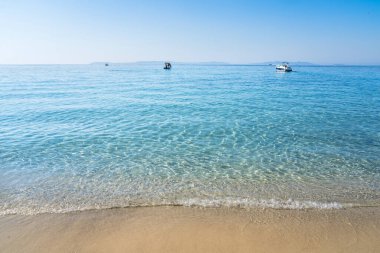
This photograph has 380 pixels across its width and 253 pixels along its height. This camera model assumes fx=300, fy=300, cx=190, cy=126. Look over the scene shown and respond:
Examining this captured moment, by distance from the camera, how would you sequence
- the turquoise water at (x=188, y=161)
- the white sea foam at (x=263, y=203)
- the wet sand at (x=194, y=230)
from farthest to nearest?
the turquoise water at (x=188, y=161) < the white sea foam at (x=263, y=203) < the wet sand at (x=194, y=230)

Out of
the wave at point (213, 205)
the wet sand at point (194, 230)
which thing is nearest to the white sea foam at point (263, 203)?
the wave at point (213, 205)

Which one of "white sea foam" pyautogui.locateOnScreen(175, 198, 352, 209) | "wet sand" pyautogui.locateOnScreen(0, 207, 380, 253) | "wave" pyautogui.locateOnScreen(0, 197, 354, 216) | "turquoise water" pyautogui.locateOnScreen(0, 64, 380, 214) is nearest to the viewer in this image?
"wet sand" pyautogui.locateOnScreen(0, 207, 380, 253)

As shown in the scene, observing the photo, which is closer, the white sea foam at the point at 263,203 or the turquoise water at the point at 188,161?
the white sea foam at the point at 263,203

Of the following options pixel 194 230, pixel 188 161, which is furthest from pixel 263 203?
pixel 188 161

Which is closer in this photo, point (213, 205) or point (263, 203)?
point (213, 205)

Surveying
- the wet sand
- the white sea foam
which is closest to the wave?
the white sea foam

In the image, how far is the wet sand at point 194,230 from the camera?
6.21m

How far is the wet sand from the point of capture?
6.21 meters

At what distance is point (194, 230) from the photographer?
6.80 metres

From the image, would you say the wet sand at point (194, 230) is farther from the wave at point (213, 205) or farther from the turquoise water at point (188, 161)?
the turquoise water at point (188, 161)

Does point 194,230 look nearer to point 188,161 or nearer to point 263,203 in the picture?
point 263,203

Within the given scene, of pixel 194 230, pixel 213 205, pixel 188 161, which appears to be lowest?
pixel 188 161

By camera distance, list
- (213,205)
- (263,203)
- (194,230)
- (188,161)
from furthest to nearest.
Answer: (188,161) < (263,203) < (213,205) < (194,230)

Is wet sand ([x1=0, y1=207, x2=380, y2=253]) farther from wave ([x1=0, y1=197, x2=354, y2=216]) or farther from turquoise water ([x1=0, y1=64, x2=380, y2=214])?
turquoise water ([x1=0, y1=64, x2=380, y2=214])
